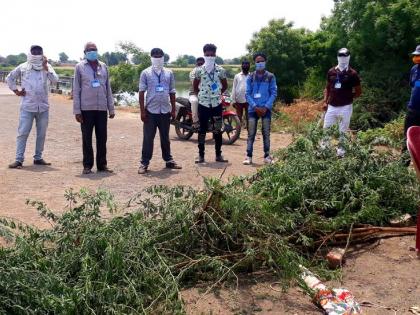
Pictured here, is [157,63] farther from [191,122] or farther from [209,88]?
[191,122]

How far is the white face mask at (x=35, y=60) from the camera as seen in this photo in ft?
24.4

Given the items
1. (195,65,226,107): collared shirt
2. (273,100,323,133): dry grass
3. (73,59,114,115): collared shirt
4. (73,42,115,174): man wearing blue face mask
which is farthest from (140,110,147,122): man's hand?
(273,100,323,133): dry grass

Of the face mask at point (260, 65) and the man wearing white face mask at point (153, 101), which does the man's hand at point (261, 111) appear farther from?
the man wearing white face mask at point (153, 101)

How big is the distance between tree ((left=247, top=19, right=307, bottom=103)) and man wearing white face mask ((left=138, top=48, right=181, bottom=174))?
8293 millimetres

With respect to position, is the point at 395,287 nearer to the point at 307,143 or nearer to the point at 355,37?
the point at 307,143

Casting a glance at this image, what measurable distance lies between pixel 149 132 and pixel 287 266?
14.2ft

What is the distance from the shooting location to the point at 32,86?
7.46m

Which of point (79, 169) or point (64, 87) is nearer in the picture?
point (79, 169)

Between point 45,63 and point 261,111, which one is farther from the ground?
point 45,63

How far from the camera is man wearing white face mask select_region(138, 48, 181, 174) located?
729cm

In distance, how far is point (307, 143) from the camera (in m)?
5.23

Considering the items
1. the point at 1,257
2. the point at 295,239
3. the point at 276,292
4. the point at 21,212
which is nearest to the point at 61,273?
the point at 1,257

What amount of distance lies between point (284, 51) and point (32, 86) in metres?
9.38

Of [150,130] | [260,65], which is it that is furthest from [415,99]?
[150,130]
